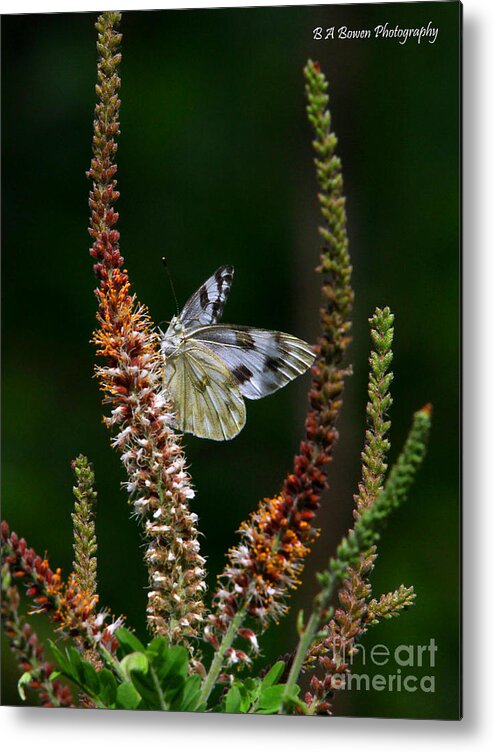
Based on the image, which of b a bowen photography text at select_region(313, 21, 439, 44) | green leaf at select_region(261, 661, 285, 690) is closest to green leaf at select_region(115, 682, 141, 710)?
green leaf at select_region(261, 661, 285, 690)

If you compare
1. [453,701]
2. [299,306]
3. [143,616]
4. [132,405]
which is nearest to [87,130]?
[299,306]

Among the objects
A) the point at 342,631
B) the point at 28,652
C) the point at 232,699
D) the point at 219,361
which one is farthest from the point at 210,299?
the point at 28,652

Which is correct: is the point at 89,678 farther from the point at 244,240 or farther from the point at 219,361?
the point at 244,240

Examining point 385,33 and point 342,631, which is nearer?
point 342,631

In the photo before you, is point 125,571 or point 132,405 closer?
point 132,405

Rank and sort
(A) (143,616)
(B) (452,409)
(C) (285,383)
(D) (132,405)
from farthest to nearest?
(C) (285,383) < (B) (452,409) < (A) (143,616) < (D) (132,405)

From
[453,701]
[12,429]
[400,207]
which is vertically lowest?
[453,701]

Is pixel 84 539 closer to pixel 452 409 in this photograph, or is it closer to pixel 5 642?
pixel 5 642
